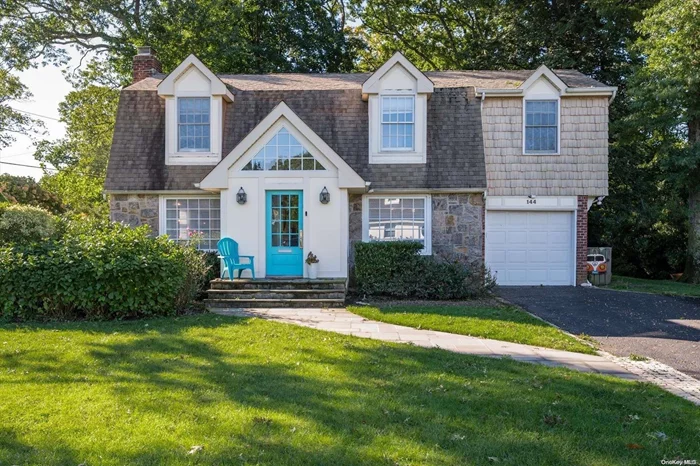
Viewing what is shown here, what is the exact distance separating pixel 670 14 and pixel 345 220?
12.3 m

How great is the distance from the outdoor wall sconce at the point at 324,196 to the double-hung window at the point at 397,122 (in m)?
2.48

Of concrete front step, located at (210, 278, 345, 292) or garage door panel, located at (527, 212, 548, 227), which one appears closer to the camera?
concrete front step, located at (210, 278, 345, 292)

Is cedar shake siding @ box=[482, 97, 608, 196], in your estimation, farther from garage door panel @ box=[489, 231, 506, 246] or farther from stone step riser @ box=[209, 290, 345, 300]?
stone step riser @ box=[209, 290, 345, 300]

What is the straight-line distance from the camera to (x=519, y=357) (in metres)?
7.32

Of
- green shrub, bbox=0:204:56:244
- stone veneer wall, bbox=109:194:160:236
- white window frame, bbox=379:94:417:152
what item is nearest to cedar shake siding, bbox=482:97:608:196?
white window frame, bbox=379:94:417:152

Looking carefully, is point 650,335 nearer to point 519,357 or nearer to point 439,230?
point 519,357

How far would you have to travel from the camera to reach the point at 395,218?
14.5 metres

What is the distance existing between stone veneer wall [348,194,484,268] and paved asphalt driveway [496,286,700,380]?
1.35 metres

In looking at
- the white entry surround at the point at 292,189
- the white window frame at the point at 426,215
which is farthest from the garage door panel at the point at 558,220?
the white entry surround at the point at 292,189

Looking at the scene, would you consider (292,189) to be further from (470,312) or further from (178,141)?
(470,312)

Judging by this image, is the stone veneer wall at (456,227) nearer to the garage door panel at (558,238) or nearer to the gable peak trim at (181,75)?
the garage door panel at (558,238)

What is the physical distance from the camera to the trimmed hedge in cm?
1245

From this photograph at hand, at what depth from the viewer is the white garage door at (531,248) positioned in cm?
1512

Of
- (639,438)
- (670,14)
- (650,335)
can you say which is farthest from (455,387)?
(670,14)
